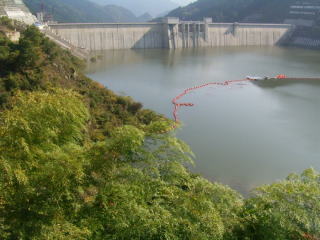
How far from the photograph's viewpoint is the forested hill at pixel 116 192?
8.86 ft

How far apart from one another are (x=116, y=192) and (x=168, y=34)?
28621 mm

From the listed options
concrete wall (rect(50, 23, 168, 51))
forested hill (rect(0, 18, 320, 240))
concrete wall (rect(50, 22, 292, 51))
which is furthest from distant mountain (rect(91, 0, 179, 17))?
forested hill (rect(0, 18, 320, 240))

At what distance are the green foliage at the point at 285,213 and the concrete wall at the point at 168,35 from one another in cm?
2418

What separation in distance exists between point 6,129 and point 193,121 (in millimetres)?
9415

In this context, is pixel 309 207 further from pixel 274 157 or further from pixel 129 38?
pixel 129 38

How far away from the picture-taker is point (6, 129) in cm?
296

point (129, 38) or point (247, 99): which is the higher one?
point (129, 38)

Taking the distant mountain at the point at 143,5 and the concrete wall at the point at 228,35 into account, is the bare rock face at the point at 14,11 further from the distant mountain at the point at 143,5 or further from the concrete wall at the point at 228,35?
the distant mountain at the point at 143,5

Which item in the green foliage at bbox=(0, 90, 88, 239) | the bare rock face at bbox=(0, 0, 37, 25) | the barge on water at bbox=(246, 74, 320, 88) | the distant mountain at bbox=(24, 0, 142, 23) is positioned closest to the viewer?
the green foliage at bbox=(0, 90, 88, 239)

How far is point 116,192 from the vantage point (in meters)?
2.96

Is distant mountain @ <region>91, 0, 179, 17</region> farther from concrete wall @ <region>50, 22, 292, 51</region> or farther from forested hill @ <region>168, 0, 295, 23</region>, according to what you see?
concrete wall @ <region>50, 22, 292, 51</region>

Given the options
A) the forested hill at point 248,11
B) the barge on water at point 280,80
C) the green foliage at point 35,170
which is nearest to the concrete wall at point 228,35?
the forested hill at point 248,11

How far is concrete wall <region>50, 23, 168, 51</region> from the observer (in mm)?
25859

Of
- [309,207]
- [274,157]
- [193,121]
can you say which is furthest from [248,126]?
[309,207]
